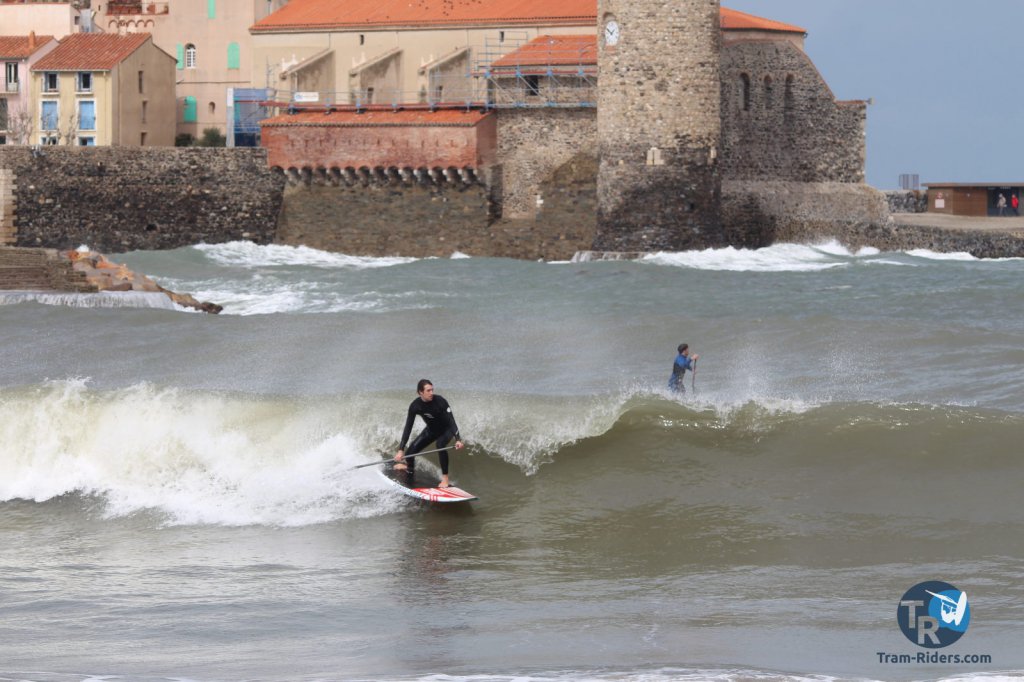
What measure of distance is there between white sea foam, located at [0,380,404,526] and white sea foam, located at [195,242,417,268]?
20.4 m

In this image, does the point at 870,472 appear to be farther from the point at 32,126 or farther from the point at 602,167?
Result: the point at 32,126

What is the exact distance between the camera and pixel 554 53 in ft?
131

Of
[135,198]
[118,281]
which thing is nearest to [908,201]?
[135,198]

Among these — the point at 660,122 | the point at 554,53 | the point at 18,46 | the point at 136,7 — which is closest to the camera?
the point at 660,122

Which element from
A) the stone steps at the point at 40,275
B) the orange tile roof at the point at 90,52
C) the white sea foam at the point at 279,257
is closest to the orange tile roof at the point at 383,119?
the white sea foam at the point at 279,257

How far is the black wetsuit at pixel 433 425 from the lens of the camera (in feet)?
49.8

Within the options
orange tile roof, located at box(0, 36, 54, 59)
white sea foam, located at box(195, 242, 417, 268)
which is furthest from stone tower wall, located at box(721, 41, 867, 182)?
orange tile roof, located at box(0, 36, 54, 59)

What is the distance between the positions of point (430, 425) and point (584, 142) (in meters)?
24.0

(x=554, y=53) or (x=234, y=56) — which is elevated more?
(x=234, y=56)

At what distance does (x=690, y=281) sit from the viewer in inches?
1236

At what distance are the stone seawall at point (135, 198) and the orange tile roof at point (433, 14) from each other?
5.06 m

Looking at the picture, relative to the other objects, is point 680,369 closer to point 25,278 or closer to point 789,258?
point 25,278

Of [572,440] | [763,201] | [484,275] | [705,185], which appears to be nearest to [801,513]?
[572,440]

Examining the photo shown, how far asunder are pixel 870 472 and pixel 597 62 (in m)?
23.7
